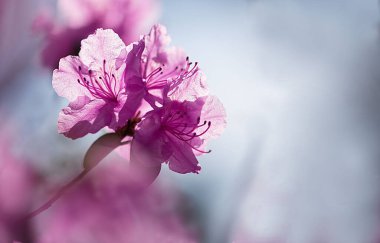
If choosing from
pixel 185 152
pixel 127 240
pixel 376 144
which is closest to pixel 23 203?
pixel 127 240

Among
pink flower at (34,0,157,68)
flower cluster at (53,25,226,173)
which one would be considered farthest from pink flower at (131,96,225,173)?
pink flower at (34,0,157,68)

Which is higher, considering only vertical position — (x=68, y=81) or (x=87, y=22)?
(x=87, y=22)

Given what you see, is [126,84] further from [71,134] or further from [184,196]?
[184,196]

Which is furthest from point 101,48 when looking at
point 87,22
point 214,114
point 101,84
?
point 87,22

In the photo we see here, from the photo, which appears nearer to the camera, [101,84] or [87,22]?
[101,84]

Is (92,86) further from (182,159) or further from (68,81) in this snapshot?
(182,159)

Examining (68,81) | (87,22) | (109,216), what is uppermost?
(87,22)
